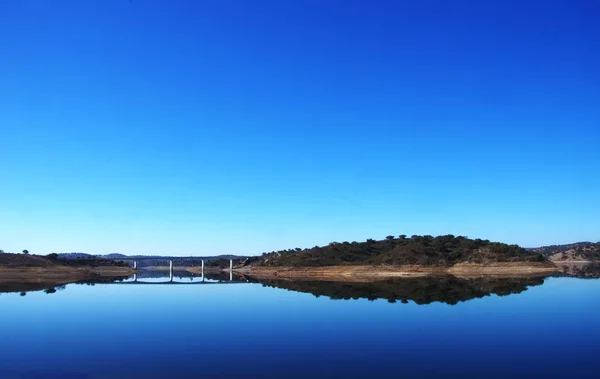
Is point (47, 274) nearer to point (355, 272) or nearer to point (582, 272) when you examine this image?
point (355, 272)

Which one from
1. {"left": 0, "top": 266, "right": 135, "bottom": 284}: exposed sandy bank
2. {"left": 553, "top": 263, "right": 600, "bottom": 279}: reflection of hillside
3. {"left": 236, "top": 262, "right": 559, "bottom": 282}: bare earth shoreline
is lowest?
{"left": 553, "top": 263, "right": 600, "bottom": 279}: reflection of hillside

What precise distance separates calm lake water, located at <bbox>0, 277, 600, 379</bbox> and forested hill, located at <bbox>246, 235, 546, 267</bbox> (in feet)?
272

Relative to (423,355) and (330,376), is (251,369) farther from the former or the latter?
(423,355)

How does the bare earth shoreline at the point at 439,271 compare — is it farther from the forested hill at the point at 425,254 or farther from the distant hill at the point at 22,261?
the distant hill at the point at 22,261

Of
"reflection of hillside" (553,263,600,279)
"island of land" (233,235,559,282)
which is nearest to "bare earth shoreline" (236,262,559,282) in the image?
"island of land" (233,235,559,282)

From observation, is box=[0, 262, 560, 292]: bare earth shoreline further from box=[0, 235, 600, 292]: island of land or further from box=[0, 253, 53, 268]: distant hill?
box=[0, 253, 53, 268]: distant hill

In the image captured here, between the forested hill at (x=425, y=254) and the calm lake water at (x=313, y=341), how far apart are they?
82846 mm

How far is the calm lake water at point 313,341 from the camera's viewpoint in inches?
919

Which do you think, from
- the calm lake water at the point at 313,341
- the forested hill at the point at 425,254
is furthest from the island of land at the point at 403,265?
the calm lake water at the point at 313,341

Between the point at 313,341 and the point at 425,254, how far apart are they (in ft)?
402

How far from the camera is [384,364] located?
955 inches

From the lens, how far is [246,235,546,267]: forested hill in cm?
13425

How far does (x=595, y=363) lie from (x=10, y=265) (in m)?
164

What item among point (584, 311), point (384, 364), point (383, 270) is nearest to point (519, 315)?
point (584, 311)
